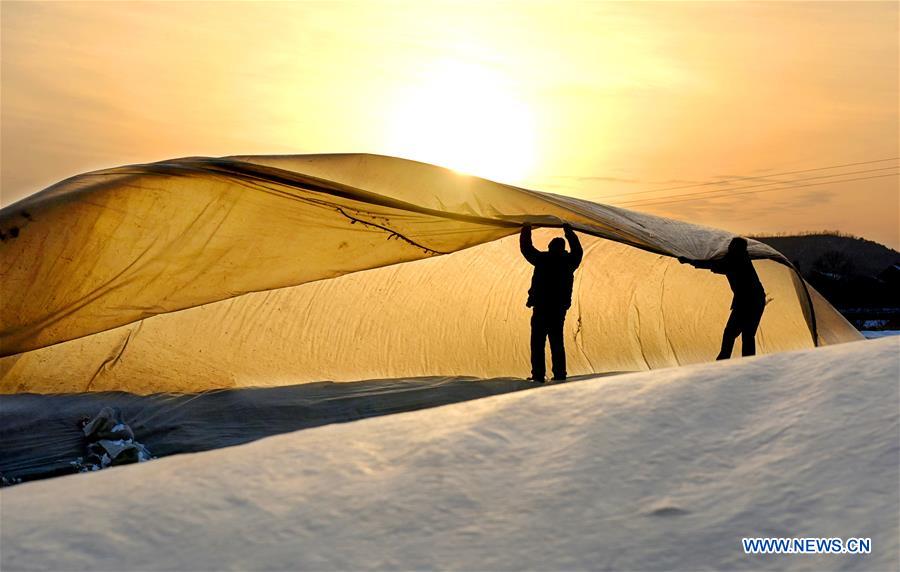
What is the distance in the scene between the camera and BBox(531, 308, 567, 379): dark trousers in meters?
8.99

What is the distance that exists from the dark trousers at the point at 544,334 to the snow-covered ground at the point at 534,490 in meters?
6.32

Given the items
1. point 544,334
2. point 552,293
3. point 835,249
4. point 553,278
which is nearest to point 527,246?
point 553,278

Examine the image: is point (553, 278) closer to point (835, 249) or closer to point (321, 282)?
point (321, 282)

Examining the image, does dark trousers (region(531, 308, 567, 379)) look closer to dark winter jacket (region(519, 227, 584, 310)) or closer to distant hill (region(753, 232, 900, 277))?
dark winter jacket (region(519, 227, 584, 310))

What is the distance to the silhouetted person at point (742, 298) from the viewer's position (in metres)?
9.61

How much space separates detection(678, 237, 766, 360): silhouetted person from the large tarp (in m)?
0.48

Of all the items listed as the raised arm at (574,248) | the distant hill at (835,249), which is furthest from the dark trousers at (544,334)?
the distant hill at (835,249)

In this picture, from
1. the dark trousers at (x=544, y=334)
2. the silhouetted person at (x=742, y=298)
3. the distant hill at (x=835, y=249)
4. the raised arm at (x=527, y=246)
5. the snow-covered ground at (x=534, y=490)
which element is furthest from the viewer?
the distant hill at (x=835, y=249)

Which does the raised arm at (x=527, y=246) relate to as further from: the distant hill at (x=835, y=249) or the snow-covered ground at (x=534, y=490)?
the distant hill at (x=835, y=249)

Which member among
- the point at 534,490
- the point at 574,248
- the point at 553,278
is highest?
the point at 574,248

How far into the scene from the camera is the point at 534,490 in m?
2.19

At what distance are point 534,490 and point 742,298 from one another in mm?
7873

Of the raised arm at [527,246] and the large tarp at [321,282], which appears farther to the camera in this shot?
the raised arm at [527,246]

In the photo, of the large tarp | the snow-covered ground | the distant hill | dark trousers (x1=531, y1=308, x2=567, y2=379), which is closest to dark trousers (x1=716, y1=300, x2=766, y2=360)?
the large tarp
